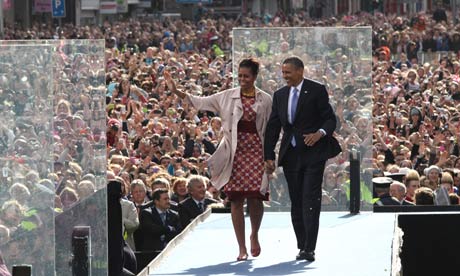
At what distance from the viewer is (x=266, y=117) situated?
47.5ft

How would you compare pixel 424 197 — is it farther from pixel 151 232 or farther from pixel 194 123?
pixel 194 123

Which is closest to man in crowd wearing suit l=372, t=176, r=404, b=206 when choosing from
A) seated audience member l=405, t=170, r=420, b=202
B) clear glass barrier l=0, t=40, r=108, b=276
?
seated audience member l=405, t=170, r=420, b=202

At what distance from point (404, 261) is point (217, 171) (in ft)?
10.8

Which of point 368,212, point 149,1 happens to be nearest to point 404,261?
point 368,212

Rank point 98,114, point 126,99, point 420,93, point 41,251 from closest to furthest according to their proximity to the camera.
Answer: point 41,251, point 98,114, point 126,99, point 420,93

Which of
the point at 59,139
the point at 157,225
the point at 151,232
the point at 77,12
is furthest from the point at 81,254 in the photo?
the point at 77,12

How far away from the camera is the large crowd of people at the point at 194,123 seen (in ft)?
42.2

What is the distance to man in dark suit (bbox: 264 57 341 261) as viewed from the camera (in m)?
14.2

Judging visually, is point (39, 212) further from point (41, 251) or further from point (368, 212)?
point (368, 212)

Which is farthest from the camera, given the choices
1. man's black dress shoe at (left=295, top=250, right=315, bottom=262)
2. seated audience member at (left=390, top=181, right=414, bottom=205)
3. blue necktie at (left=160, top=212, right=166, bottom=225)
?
seated audience member at (left=390, top=181, right=414, bottom=205)

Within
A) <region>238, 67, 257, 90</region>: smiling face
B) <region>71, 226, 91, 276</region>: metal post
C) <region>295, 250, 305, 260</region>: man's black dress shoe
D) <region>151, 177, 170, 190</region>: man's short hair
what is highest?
<region>238, 67, 257, 90</region>: smiling face

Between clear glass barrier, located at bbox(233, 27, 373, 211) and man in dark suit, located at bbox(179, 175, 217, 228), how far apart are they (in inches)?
26.0

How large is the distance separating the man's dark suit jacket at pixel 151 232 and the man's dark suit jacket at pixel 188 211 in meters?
0.72

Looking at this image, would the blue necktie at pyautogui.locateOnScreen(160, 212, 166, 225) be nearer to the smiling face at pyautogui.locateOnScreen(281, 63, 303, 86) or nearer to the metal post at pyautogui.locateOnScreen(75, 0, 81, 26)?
the smiling face at pyautogui.locateOnScreen(281, 63, 303, 86)
